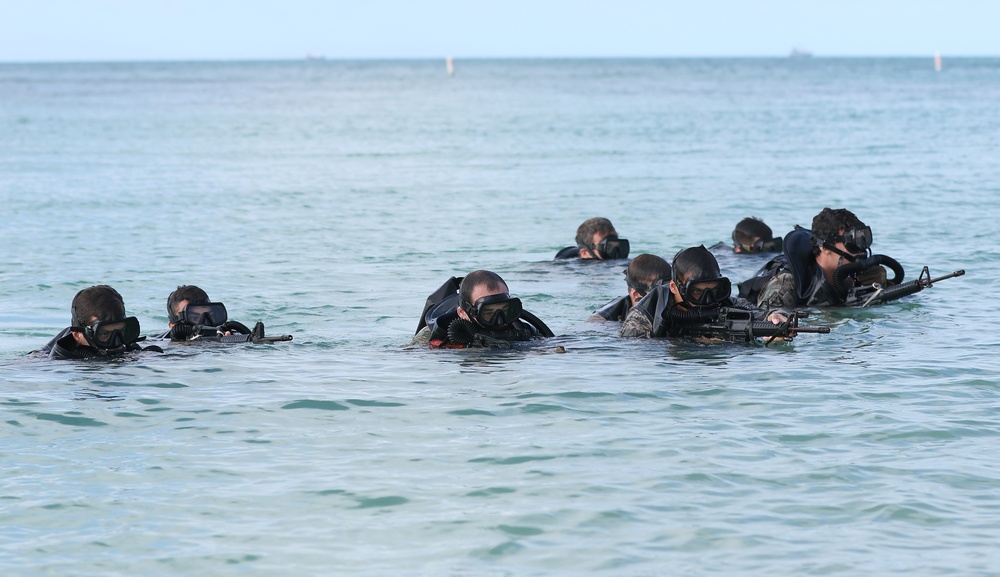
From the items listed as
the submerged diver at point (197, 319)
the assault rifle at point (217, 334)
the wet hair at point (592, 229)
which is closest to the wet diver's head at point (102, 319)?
the submerged diver at point (197, 319)

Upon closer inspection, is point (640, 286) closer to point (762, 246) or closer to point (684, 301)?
point (684, 301)

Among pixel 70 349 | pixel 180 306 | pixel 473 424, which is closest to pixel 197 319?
pixel 180 306

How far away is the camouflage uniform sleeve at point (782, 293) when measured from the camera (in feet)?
36.3

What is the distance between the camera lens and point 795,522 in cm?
599

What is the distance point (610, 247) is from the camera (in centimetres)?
1468

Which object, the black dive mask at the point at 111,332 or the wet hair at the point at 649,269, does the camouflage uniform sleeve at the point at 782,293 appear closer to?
the wet hair at the point at 649,269

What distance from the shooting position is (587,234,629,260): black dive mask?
14664 mm

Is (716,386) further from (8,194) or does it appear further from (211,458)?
(8,194)

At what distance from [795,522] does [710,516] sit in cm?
42

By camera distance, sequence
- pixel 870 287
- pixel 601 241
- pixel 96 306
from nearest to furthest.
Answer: pixel 96 306
pixel 870 287
pixel 601 241

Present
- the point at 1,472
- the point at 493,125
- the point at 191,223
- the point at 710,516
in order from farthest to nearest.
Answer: the point at 493,125 → the point at 191,223 → the point at 1,472 → the point at 710,516

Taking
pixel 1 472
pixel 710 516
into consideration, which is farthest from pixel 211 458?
pixel 710 516

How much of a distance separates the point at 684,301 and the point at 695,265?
1.32 feet

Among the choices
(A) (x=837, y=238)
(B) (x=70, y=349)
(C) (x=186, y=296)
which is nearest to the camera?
(B) (x=70, y=349)
